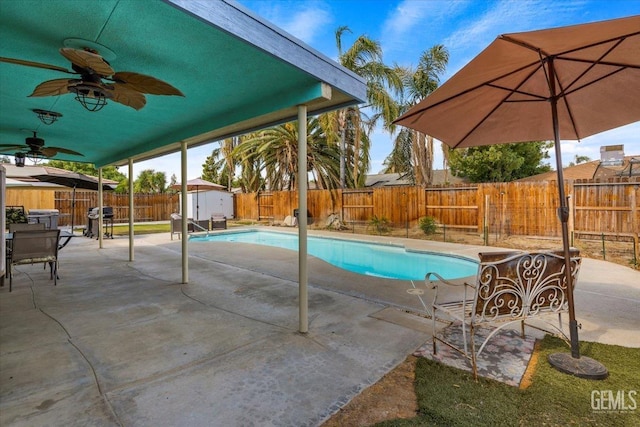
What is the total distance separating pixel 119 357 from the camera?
106 inches

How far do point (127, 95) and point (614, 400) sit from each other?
456 centimetres

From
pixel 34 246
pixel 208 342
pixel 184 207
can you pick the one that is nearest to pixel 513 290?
pixel 208 342

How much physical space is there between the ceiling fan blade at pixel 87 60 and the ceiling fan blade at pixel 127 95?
0.21 metres

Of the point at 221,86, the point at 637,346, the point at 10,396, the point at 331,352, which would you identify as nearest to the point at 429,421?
the point at 331,352

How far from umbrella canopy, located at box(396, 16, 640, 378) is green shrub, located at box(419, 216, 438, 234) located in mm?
7584

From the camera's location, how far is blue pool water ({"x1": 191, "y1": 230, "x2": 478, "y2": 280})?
283 inches

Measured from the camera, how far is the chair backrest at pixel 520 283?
7.54 ft

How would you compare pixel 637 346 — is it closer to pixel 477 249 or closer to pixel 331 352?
pixel 331 352

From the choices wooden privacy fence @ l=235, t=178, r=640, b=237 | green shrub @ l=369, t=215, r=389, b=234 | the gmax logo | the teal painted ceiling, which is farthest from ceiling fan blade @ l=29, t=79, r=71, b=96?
green shrub @ l=369, t=215, r=389, b=234

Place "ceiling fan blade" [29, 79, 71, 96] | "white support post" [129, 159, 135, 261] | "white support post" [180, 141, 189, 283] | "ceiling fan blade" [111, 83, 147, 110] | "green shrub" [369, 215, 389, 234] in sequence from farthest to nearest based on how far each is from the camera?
1. "green shrub" [369, 215, 389, 234]
2. "white support post" [129, 159, 135, 261]
3. "white support post" [180, 141, 189, 283]
4. "ceiling fan blade" [111, 83, 147, 110]
5. "ceiling fan blade" [29, 79, 71, 96]

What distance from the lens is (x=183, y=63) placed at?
287 cm

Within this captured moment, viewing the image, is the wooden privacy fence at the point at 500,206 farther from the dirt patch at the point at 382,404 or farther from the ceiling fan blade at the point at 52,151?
the ceiling fan blade at the point at 52,151

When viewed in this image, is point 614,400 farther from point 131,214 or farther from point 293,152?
point 293,152

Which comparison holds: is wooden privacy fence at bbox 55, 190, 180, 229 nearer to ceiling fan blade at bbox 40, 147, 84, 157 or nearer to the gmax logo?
ceiling fan blade at bbox 40, 147, 84, 157
